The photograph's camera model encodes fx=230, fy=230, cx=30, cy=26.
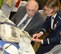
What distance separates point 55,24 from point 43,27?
0.77ft

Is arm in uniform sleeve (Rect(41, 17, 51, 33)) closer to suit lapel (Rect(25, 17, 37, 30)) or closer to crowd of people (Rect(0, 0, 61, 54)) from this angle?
crowd of people (Rect(0, 0, 61, 54))

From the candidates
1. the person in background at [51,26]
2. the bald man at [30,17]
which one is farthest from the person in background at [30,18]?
the person in background at [51,26]

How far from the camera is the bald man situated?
2.59 metres

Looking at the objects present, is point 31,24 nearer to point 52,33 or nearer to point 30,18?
point 30,18

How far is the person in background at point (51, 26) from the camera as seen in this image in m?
2.34

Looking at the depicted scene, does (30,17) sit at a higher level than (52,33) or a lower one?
higher

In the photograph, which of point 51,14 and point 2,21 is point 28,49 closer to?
point 2,21

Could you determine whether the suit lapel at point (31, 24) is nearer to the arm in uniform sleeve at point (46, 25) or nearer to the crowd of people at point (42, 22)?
the crowd of people at point (42, 22)

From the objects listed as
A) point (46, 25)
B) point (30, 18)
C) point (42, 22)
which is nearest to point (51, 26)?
point (46, 25)

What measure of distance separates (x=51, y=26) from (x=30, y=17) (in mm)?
279

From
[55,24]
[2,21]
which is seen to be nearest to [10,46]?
[2,21]

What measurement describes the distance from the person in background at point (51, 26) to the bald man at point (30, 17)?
4.0 inches

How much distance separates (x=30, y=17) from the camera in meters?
2.65

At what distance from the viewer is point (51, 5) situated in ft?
7.95
